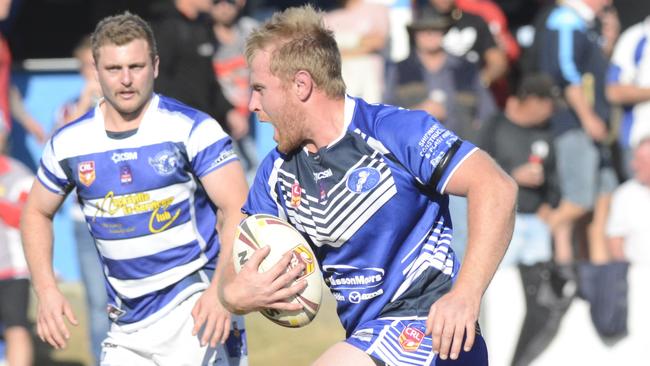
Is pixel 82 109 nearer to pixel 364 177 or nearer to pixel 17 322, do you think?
pixel 17 322

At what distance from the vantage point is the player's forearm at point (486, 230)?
4.48m

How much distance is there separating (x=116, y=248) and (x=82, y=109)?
368cm

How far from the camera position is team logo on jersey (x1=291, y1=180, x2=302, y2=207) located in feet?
16.9

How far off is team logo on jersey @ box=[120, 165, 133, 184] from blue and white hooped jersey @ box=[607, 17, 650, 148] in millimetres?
5393

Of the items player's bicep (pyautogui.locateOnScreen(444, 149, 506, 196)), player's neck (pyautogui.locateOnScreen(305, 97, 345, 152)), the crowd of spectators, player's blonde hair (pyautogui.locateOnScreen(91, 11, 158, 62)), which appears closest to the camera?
player's bicep (pyautogui.locateOnScreen(444, 149, 506, 196))

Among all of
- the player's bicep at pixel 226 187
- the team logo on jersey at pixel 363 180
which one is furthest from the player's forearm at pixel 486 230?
the player's bicep at pixel 226 187

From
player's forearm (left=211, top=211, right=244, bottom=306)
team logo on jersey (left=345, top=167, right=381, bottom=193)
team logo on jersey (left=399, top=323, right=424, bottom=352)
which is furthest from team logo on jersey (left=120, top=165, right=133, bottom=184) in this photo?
team logo on jersey (left=399, top=323, right=424, bottom=352)

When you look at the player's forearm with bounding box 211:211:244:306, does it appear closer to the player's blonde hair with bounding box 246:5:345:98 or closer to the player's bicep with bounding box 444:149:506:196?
the player's blonde hair with bounding box 246:5:345:98

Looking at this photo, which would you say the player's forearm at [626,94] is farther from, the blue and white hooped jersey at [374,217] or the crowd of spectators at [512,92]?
the blue and white hooped jersey at [374,217]

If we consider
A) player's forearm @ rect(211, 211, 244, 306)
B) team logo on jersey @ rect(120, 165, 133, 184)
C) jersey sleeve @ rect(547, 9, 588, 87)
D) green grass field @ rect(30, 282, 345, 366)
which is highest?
team logo on jersey @ rect(120, 165, 133, 184)

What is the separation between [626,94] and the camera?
10195mm

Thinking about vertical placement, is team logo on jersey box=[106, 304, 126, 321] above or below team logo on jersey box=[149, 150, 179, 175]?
below

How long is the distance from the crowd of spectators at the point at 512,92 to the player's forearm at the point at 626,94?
0.04 feet

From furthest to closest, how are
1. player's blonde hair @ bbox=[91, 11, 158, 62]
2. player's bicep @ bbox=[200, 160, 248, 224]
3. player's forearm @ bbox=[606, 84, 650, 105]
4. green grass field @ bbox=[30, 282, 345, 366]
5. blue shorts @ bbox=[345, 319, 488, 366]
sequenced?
player's forearm @ bbox=[606, 84, 650, 105]
green grass field @ bbox=[30, 282, 345, 366]
player's blonde hair @ bbox=[91, 11, 158, 62]
player's bicep @ bbox=[200, 160, 248, 224]
blue shorts @ bbox=[345, 319, 488, 366]
